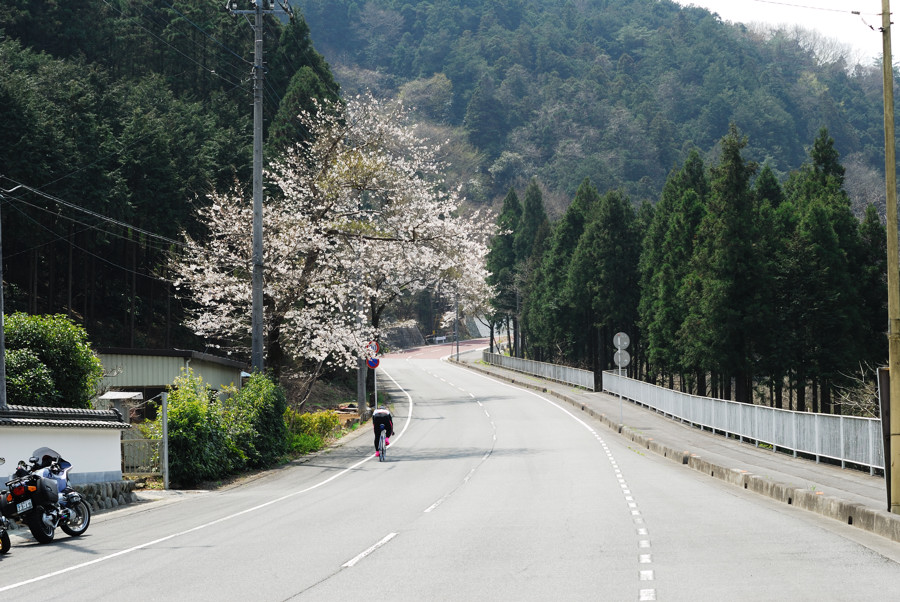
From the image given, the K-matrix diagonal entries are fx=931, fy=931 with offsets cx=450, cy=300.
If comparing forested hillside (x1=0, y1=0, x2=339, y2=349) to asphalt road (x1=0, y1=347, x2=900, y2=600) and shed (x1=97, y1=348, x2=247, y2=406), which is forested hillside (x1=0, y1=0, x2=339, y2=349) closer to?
shed (x1=97, y1=348, x2=247, y2=406)

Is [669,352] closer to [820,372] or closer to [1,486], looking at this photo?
[820,372]

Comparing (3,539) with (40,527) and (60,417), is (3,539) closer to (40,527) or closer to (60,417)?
(40,527)

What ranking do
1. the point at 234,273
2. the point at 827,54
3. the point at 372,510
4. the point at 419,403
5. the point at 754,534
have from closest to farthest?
the point at 754,534
the point at 372,510
the point at 234,273
the point at 419,403
the point at 827,54

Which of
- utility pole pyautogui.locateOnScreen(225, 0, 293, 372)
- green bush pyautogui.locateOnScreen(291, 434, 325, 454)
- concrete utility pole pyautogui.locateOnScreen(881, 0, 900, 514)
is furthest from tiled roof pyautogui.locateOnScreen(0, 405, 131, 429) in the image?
concrete utility pole pyautogui.locateOnScreen(881, 0, 900, 514)

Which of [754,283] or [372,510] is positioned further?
[754,283]

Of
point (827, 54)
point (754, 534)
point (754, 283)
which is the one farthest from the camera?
point (827, 54)

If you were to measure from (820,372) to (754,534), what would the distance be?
2543cm

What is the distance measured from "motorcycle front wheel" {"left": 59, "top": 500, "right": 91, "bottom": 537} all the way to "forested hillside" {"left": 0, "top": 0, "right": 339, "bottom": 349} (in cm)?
1682

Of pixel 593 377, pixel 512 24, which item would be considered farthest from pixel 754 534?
pixel 512 24

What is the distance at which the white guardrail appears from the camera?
19.7m

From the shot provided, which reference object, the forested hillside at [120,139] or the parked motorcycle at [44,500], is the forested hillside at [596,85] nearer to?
the forested hillside at [120,139]

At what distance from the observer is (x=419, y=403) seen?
5175 cm

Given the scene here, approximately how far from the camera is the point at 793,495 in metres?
16.2

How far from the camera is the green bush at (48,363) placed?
1775cm
